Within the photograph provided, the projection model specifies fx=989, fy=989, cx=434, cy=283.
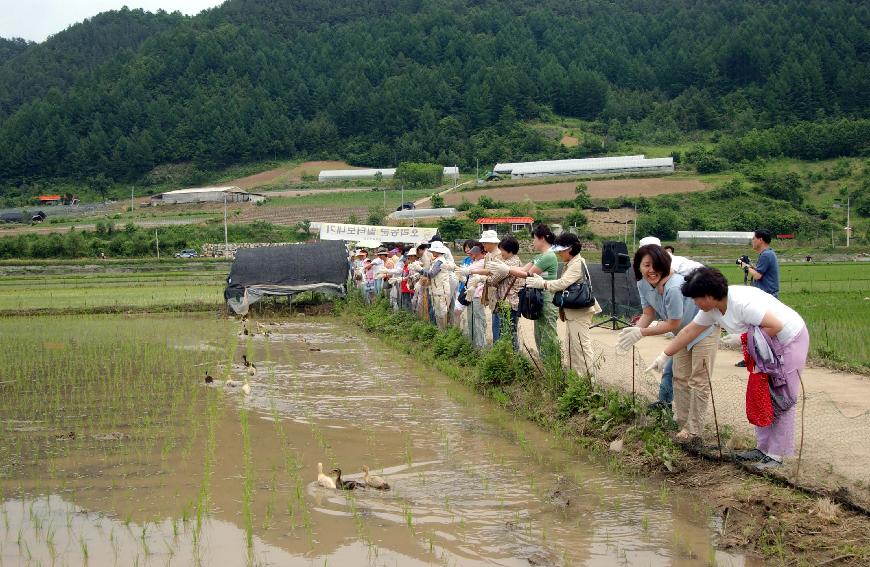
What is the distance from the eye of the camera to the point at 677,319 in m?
7.54

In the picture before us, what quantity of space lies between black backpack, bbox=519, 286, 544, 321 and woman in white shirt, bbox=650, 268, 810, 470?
3389 mm

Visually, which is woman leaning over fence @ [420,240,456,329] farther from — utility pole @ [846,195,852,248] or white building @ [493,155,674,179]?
white building @ [493,155,674,179]

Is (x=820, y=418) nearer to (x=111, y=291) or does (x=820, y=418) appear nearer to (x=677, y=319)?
(x=677, y=319)

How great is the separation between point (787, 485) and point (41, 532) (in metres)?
4.65

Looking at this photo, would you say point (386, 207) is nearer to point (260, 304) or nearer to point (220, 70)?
point (260, 304)

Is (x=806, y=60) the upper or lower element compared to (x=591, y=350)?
upper

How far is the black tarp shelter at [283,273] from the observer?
23.1m

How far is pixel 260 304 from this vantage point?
24922 millimetres

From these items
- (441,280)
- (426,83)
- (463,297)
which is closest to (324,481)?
(463,297)

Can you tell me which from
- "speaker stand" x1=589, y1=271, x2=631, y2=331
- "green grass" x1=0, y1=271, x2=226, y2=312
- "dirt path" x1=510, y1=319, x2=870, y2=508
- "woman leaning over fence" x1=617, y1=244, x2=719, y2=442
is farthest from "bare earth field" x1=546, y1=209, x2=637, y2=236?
"woman leaning over fence" x1=617, y1=244, x2=719, y2=442

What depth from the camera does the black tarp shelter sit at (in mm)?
23094

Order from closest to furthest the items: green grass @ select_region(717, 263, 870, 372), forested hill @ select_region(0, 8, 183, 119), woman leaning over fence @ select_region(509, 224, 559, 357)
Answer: woman leaning over fence @ select_region(509, 224, 559, 357), green grass @ select_region(717, 263, 870, 372), forested hill @ select_region(0, 8, 183, 119)

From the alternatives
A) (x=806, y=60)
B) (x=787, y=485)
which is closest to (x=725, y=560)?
(x=787, y=485)

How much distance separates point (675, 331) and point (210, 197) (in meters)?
81.8
